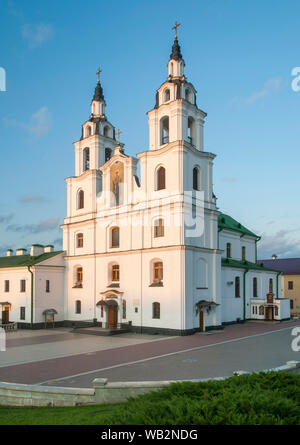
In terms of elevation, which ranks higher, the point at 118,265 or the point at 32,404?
the point at 118,265

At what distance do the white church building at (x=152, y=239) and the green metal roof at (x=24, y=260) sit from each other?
530 mm

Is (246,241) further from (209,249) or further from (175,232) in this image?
(175,232)

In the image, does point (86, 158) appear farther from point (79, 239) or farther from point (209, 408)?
point (209, 408)

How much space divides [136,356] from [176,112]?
60.5 feet

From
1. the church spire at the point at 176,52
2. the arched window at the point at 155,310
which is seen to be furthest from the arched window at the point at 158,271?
the church spire at the point at 176,52

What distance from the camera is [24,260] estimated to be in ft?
130


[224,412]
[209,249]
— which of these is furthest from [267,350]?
[224,412]

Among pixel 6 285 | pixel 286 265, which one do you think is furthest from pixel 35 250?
pixel 286 265

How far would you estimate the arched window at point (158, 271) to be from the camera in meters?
30.1

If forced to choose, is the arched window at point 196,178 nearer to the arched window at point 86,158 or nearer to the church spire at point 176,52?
the church spire at point 176,52

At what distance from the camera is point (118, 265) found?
33.4 metres

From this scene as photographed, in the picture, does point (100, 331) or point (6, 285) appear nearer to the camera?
point (100, 331)

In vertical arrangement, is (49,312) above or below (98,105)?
below
